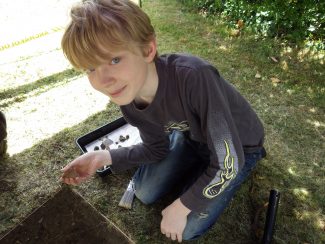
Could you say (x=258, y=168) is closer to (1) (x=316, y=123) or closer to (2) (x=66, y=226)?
(1) (x=316, y=123)

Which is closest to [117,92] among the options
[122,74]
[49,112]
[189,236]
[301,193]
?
[122,74]

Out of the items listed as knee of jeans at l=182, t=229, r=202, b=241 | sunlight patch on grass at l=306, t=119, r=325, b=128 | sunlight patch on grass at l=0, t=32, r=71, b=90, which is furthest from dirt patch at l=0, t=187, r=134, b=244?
sunlight patch on grass at l=306, t=119, r=325, b=128

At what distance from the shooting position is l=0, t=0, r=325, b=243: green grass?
1827 millimetres

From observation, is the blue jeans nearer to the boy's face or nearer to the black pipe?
the black pipe

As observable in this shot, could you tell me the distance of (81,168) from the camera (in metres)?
1.64

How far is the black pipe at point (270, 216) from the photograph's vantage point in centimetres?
168

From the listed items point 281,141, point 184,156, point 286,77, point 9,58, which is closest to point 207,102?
point 184,156

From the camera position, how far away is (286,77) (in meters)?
2.90

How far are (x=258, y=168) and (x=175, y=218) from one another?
0.87 metres

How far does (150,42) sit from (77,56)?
293 millimetres

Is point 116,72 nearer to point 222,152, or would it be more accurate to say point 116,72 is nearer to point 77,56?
point 77,56

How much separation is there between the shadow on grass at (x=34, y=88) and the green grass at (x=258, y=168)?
0.05ft

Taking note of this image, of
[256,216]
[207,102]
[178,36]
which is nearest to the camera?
[207,102]

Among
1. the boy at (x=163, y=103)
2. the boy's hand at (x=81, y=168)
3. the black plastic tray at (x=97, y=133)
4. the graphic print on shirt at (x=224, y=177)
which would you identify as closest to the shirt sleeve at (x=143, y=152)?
the boy at (x=163, y=103)
